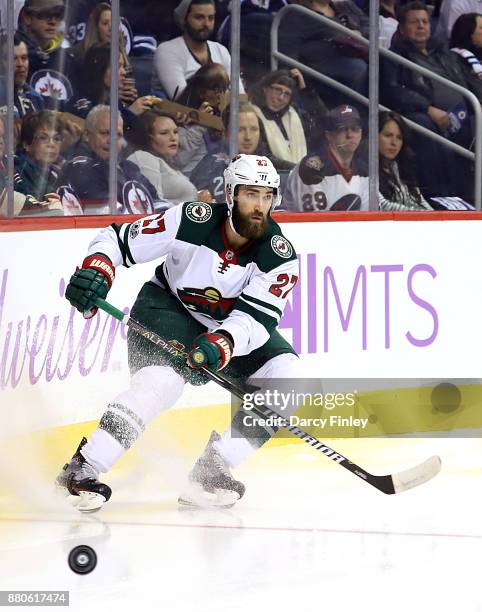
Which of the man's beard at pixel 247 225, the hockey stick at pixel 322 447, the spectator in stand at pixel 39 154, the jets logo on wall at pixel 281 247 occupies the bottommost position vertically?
the hockey stick at pixel 322 447

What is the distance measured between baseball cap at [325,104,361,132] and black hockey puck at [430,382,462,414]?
127cm

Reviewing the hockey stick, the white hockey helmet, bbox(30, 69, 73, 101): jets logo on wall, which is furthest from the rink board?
the white hockey helmet

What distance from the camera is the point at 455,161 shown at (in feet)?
20.3

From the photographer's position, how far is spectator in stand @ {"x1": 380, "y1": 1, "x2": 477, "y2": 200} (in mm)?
6164

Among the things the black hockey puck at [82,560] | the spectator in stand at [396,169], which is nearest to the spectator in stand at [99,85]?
the spectator in stand at [396,169]

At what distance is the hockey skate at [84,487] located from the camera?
442cm

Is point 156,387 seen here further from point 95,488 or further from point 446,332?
point 446,332

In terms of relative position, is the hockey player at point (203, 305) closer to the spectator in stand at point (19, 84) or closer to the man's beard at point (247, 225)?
the man's beard at point (247, 225)

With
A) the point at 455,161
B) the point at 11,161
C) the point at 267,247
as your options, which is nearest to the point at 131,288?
the point at 11,161

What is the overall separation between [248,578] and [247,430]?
3.56 feet

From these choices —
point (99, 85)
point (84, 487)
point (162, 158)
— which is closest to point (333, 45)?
point (162, 158)

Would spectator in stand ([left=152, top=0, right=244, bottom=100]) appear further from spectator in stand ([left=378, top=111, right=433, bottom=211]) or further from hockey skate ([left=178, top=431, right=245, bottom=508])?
hockey skate ([left=178, top=431, right=245, bottom=508])

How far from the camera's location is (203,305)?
479cm

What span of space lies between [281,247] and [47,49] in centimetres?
181
